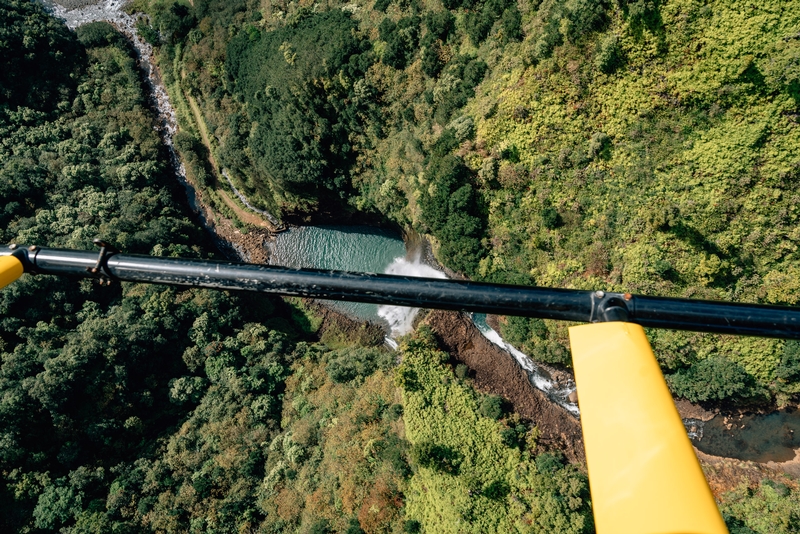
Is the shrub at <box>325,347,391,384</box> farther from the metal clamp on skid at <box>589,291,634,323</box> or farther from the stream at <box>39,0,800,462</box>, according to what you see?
the metal clamp on skid at <box>589,291,634,323</box>

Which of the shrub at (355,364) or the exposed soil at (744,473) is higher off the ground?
the shrub at (355,364)

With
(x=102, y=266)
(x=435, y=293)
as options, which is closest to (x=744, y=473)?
(x=435, y=293)

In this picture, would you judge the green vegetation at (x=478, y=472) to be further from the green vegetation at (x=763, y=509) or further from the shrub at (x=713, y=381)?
the shrub at (x=713, y=381)

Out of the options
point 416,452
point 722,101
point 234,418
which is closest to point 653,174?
point 722,101

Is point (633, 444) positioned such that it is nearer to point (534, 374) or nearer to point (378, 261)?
point (534, 374)

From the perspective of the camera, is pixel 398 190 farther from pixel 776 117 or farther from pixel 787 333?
pixel 787 333

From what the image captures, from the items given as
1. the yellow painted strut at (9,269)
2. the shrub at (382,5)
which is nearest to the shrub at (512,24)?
the shrub at (382,5)

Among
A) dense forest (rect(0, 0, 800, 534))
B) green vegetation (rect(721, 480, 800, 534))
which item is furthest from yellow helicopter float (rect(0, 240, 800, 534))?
green vegetation (rect(721, 480, 800, 534))
